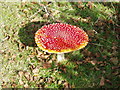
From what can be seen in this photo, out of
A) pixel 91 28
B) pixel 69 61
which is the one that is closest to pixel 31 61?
pixel 69 61

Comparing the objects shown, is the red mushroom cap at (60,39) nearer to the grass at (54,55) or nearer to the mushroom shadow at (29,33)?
the grass at (54,55)

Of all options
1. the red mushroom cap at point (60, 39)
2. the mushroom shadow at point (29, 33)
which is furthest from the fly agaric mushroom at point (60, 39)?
the mushroom shadow at point (29, 33)

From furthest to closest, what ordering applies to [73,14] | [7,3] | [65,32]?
[7,3], [73,14], [65,32]

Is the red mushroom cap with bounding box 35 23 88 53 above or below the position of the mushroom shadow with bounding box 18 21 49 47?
above

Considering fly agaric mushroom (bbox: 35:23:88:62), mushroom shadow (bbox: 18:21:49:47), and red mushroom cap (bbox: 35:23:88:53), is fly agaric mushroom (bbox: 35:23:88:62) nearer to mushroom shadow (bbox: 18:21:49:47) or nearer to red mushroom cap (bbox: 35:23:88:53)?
red mushroom cap (bbox: 35:23:88:53)

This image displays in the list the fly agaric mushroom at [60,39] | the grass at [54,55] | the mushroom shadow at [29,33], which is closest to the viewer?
the fly agaric mushroom at [60,39]

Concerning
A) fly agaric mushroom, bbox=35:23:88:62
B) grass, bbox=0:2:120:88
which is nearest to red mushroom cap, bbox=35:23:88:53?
fly agaric mushroom, bbox=35:23:88:62

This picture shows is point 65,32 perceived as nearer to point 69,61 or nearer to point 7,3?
point 69,61
